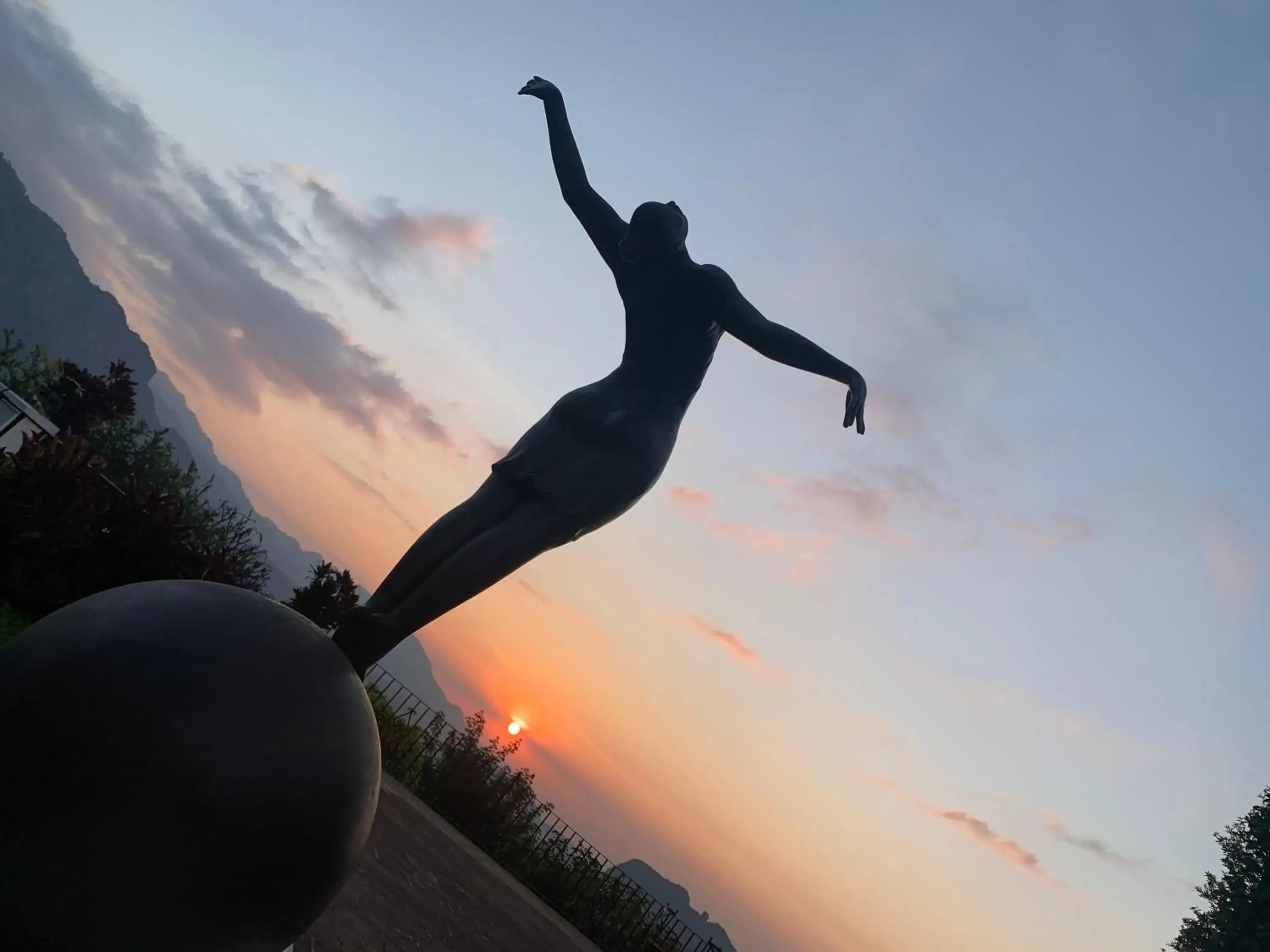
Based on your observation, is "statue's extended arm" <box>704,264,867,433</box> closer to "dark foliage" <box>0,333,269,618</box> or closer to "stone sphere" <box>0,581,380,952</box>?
"stone sphere" <box>0,581,380,952</box>

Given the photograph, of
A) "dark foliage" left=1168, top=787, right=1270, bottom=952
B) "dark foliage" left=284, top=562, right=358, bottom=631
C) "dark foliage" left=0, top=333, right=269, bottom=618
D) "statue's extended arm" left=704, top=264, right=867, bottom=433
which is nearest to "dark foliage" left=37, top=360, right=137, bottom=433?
"dark foliage" left=0, top=333, right=269, bottom=618

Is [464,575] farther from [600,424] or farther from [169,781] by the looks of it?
[169,781]

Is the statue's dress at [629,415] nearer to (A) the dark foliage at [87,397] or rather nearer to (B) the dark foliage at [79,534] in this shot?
(B) the dark foliage at [79,534]

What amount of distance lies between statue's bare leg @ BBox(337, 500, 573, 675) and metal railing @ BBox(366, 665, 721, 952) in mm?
11429

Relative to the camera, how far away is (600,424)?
3.46 m

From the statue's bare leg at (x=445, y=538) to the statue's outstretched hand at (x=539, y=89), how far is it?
1951 mm

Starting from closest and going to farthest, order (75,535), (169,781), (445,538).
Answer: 1. (169,781)
2. (445,538)
3. (75,535)

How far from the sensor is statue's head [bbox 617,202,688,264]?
12.3 ft

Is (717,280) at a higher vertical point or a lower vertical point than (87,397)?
higher

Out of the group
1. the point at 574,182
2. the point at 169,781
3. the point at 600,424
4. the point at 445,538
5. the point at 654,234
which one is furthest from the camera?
the point at 574,182

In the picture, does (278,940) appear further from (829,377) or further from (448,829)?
(448,829)

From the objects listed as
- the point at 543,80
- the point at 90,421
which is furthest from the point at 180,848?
the point at 90,421

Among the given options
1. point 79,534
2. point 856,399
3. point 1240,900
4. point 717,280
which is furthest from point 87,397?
point 1240,900

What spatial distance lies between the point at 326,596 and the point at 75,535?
1895 millimetres
